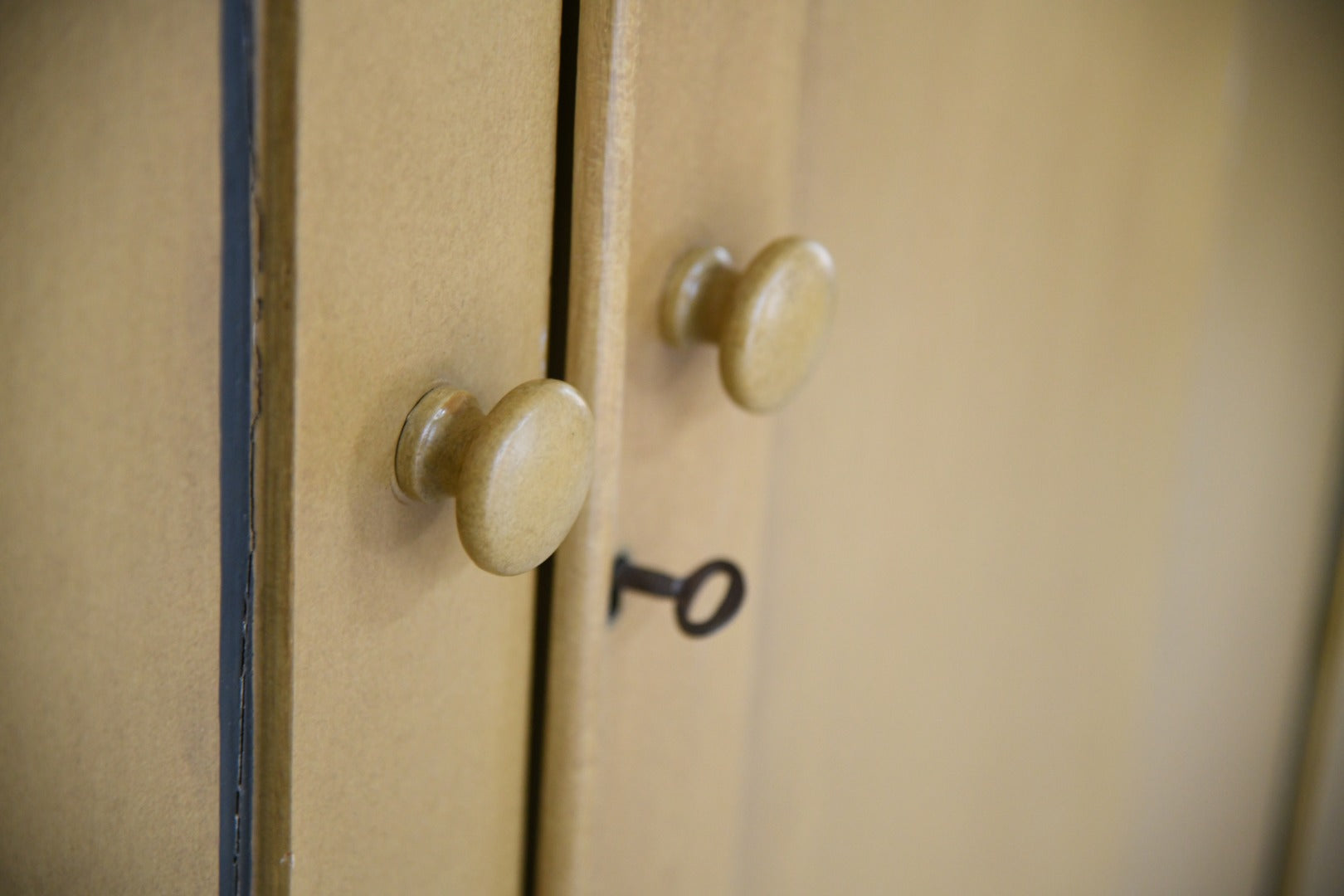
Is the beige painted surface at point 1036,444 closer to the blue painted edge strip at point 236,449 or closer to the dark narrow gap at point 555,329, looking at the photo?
the dark narrow gap at point 555,329

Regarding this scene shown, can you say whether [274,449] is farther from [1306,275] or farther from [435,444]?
[1306,275]

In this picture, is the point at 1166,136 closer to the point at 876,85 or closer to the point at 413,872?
the point at 876,85

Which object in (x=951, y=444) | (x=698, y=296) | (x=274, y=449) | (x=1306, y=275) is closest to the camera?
(x=274, y=449)

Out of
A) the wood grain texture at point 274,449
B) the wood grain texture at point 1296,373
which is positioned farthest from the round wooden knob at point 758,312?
the wood grain texture at point 1296,373

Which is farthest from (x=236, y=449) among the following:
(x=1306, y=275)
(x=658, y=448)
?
(x=1306, y=275)

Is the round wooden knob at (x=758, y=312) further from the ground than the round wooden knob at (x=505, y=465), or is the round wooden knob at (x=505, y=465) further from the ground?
the round wooden knob at (x=758, y=312)

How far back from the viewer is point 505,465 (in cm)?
23

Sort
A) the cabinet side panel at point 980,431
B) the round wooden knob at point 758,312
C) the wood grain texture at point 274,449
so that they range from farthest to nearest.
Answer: the cabinet side panel at point 980,431 < the round wooden knob at point 758,312 < the wood grain texture at point 274,449

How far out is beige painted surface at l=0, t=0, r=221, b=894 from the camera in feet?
0.67

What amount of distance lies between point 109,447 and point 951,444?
1.25ft

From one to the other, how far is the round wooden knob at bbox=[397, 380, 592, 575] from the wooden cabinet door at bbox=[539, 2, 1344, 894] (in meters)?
0.05

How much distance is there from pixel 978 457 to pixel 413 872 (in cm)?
35

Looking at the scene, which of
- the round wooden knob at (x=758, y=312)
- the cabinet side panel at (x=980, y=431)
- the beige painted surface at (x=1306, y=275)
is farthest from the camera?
the beige painted surface at (x=1306, y=275)

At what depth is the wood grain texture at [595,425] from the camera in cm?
27
